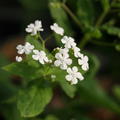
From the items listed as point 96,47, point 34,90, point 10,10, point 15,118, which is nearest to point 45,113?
point 15,118

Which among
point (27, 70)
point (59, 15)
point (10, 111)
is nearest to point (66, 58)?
point (27, 70)

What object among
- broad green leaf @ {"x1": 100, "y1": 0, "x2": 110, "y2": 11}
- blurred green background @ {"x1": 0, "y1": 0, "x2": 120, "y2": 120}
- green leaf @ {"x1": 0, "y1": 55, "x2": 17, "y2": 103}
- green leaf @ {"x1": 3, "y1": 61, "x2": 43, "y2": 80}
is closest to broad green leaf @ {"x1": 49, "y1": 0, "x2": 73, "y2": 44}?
blurred green background @ {"x1": 0, "y1": 0, "x2": 120, "y2": 120}

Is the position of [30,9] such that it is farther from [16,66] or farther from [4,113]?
[16,66]

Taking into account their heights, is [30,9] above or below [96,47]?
above

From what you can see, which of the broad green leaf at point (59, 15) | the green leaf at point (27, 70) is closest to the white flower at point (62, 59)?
the green leaf at point (27, 70)

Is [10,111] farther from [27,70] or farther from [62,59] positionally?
[62,59]

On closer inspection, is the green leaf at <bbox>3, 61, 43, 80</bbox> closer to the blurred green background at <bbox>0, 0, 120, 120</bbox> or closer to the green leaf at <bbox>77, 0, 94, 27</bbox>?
the blurred green background at <bbox>0, 0, 120, 120</bbox>
